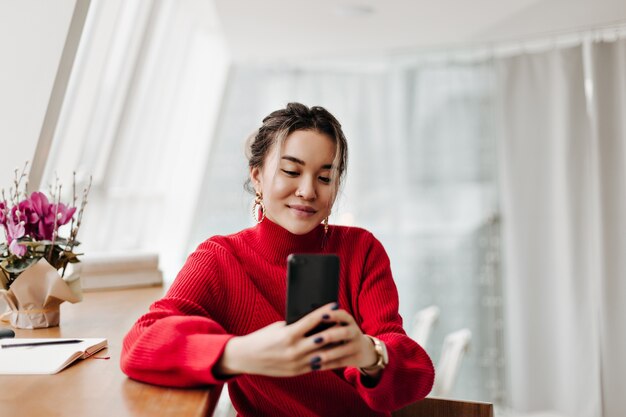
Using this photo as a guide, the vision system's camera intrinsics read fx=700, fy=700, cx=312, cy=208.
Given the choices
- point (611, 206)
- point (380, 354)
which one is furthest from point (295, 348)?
point (611, 206)

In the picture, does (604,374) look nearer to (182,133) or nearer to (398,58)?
(398,58)

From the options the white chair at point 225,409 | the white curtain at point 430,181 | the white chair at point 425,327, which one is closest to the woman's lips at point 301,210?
the white chair at point 225,409

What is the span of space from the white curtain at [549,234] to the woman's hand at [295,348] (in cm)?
359

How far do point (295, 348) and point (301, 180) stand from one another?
18.5 inches

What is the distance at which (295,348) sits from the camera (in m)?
1.10

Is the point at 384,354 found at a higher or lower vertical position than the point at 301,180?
lower

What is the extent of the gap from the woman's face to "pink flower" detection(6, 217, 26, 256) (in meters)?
0.72

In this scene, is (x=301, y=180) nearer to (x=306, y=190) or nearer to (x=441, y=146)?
(x=306, y=190)

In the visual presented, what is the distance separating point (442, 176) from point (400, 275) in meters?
0.80

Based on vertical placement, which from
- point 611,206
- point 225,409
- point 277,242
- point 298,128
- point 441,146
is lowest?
point 225,409

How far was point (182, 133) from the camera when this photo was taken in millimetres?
5355

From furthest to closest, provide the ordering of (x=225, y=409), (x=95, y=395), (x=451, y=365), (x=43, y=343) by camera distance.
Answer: (x=225, y=409) → (x=451, y=365) → (x=43, y=343) → (x=95, y=395)

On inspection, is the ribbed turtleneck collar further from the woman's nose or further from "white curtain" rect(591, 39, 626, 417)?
"white curtain" rect(591, 39, 626, 417)

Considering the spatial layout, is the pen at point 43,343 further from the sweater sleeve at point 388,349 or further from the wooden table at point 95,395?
the sweater sleeve at point 388,349
